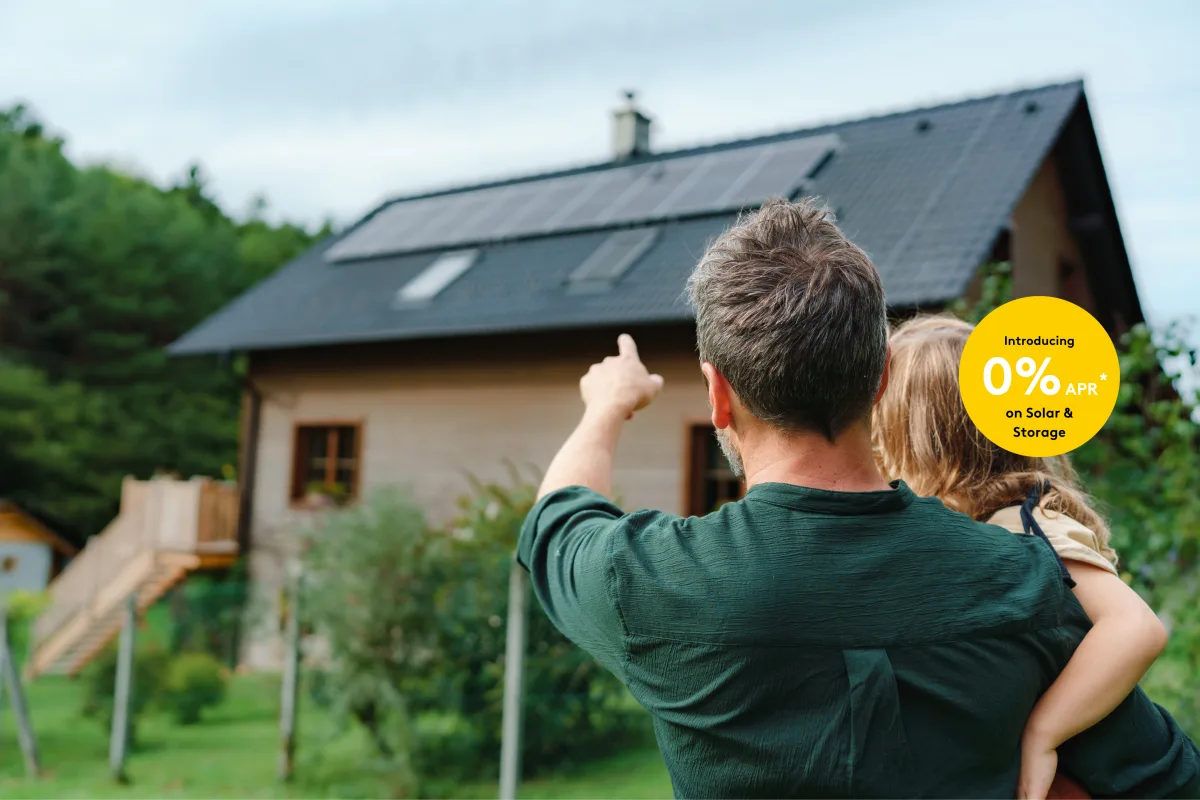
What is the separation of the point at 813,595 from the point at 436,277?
12.4 meters

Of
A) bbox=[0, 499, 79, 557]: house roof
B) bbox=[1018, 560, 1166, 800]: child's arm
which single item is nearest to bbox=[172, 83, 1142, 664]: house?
bbox=[0, 499, 79, 557]: house roof

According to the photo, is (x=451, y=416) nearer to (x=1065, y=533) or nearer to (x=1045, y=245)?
(x=1045, y=245)

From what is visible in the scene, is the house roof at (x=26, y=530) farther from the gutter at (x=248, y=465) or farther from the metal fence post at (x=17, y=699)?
the metal fence post at (x=17, y=699)

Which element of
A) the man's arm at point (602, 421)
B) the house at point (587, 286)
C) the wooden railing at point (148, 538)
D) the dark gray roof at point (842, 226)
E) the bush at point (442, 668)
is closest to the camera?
the man's arm at point (602, 421)

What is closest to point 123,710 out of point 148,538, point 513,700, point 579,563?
point 513,700

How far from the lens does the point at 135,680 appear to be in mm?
9398

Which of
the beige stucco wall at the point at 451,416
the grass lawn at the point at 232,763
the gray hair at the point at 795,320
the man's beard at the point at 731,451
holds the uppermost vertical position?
the beige stucco wall at the point at 451,416

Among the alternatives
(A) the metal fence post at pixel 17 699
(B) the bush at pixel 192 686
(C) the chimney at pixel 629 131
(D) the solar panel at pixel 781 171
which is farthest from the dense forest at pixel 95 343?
(D) the solar panel at pixel 781 171

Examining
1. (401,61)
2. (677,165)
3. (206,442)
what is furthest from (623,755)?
(206,442)

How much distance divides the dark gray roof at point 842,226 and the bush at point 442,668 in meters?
3.74

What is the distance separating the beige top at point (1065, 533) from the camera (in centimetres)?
137

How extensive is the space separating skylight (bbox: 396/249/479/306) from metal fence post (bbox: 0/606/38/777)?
19.9 feet

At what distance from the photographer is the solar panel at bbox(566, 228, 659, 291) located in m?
11.2

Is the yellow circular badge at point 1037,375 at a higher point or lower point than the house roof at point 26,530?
higher
